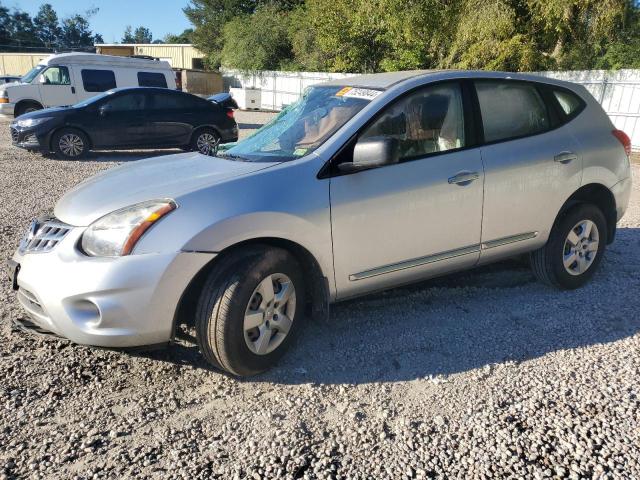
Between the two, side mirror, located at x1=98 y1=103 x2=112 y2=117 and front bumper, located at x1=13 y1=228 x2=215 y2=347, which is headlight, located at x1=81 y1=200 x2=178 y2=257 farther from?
side mirror, located at x1=98 y1=103 x2=112 y2=117

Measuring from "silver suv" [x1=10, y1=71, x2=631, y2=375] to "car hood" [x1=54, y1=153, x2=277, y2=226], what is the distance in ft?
0.06

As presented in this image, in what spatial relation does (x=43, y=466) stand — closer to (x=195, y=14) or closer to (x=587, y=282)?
(x=587, y=282)

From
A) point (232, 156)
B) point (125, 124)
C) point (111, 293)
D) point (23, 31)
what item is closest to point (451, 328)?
point (232, 156)

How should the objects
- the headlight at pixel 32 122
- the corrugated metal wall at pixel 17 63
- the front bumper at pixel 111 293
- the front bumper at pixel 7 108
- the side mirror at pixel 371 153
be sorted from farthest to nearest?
the corrugated metal wall at pixel 17 63
the front bumper at pixel 7 108
the headlight at pixel 32 122
the side mirror at pixel 371 153
the front bumper at pixel 111 293

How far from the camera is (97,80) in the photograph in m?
15.9

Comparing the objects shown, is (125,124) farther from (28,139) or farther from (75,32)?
(75,32)

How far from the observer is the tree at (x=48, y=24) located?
9081cm

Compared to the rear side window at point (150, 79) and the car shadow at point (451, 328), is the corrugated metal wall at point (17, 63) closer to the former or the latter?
the rear side window at point (150, 79)

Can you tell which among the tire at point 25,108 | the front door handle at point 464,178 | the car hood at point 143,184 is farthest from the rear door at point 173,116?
the front door handle at point 464,178

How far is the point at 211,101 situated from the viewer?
12.7 meters

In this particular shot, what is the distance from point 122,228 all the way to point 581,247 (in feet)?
12.1

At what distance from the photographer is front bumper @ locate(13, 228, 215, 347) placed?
2719mm

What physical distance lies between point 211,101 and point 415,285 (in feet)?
31.7

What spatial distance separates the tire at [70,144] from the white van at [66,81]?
5189 millimetres
